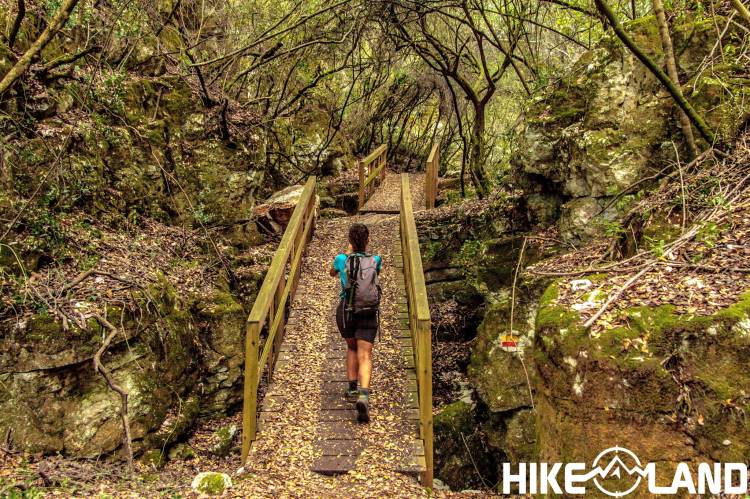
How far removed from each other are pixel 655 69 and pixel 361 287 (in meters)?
3.34

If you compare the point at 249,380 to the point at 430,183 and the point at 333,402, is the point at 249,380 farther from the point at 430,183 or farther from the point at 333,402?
the point at 430,183

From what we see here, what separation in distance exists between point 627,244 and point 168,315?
17.0 ft

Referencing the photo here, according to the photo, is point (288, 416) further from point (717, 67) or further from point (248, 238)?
point (717, 67)

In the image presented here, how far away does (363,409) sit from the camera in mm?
4426

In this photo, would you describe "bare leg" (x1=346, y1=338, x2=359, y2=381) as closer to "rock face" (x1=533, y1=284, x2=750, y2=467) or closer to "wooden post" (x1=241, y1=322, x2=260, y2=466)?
"wooden post" (x1=241, y1=322, x2=260, y2=466)

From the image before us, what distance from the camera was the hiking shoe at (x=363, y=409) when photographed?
4.41 metres

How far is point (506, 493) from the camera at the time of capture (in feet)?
16.4

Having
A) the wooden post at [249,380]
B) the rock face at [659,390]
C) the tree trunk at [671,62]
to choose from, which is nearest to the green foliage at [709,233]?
the rock face at [659,390]

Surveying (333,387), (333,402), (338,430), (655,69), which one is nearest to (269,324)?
(333,387)

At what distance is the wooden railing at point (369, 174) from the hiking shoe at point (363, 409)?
8.02 m

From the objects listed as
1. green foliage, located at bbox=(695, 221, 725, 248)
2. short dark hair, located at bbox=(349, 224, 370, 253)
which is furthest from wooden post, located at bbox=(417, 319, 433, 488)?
green foliage, located at bbox=(695, 221, 725, 248)

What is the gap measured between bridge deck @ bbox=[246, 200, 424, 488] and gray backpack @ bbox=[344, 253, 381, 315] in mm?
1054

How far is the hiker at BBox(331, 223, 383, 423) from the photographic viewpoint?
14.8ft

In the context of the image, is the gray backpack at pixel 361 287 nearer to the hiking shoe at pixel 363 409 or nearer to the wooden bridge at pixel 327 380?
the wooden bridge at pixel 327 380
